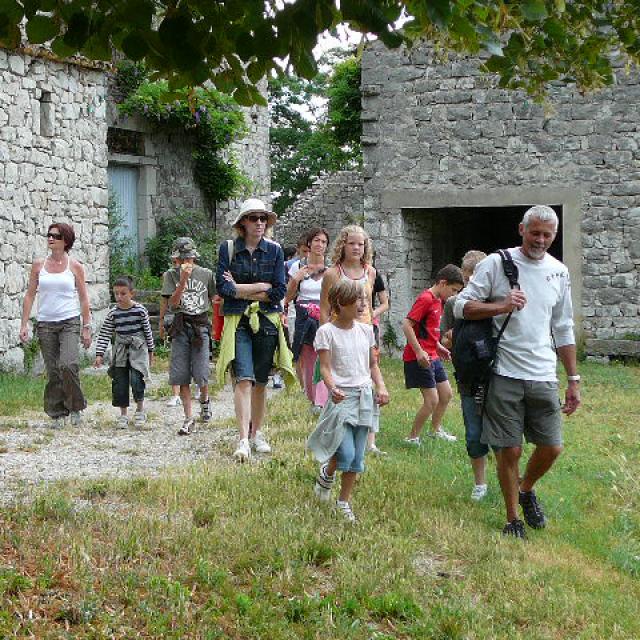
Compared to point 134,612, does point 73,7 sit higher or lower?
higher

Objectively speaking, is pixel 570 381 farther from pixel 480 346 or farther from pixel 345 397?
pixel 345 397

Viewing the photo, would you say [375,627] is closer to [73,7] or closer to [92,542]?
[92,542]

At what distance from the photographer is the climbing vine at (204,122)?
676 inches

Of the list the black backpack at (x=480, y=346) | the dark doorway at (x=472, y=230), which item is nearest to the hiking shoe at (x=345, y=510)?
the black backpack at (x=480, y=346)

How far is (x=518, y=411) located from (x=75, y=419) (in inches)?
195

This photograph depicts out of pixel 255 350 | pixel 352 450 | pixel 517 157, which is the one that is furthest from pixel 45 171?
pixel 352 450

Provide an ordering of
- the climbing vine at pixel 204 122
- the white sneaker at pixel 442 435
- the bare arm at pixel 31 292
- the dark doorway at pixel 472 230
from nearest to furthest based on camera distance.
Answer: the white sneaker at pixel 442 435
the bare arm at pixel 31 292
the dark doorway at pixel 472 230
the climbing vine at pixel 204 122

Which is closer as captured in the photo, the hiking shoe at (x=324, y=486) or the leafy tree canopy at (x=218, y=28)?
the leafy tree canopy at (x=218, y=28)

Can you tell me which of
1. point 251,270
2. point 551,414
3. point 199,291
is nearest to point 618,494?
point 551,414

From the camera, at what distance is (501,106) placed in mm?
14727

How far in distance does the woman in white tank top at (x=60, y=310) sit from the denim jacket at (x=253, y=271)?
184cm

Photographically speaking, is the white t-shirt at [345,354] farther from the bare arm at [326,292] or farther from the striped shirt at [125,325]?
the striped shirt at [125,325]

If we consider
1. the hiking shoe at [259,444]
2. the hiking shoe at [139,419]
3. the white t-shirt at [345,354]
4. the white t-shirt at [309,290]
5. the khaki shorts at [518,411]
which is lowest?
the hiking shoe at [139,419]

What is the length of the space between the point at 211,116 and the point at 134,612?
14.5 metres
